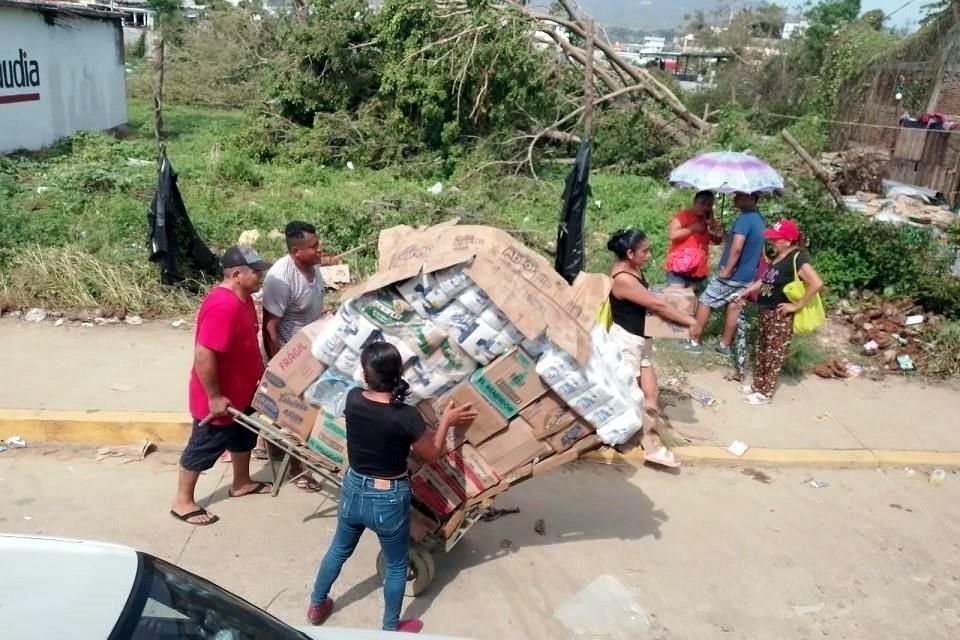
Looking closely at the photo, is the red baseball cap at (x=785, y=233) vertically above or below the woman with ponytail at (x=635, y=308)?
above

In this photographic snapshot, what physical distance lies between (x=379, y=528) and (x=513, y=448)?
759 mm

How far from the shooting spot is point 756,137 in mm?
14172

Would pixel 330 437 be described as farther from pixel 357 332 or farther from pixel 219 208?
pixel 219 208

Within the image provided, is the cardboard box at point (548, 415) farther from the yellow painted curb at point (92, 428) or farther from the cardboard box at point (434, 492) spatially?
the yellow painted curb at point (92, 428)

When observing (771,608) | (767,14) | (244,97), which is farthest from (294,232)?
(767,14)

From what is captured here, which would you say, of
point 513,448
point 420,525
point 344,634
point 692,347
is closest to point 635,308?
point 513,448

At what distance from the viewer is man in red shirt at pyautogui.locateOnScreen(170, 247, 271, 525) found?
4.28 m

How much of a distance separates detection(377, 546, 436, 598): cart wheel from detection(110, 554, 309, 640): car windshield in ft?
5.02

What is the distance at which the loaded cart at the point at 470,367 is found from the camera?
3.71 m

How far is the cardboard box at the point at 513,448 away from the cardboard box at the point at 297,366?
91 centimetres

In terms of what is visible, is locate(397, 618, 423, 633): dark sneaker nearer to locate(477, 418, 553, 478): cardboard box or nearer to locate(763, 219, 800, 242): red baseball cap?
locate(477, 418, 553, 478): cardboard box

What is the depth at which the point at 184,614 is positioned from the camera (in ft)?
7.81

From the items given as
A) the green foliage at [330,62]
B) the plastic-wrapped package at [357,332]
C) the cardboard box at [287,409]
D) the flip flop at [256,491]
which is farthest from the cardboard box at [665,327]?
the green foliage at [330,62]

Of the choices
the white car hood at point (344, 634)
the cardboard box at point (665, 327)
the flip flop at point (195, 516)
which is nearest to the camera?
the white car hood at point (344, 634)
